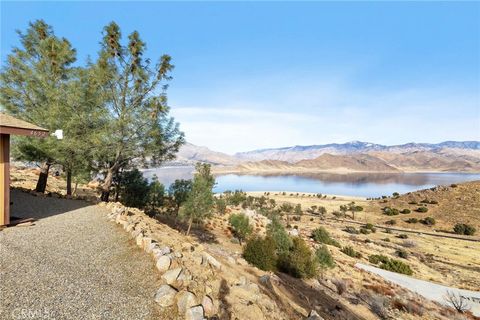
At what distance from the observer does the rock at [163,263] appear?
8155 mm

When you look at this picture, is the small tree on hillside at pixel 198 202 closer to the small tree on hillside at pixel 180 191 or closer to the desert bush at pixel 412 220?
the small tree on hillside at pixel 180 191

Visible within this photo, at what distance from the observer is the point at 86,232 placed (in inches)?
452

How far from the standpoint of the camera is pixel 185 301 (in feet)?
21.8

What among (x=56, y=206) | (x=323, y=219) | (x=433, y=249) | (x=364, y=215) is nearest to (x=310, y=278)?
(x=56, y=206)

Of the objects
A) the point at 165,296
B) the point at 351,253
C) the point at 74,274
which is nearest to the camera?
the point at 165,296

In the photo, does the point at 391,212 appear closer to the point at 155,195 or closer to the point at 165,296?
the point at 155,195

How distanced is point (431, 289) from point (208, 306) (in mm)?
21939

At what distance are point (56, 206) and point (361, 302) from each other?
1824 centimetres

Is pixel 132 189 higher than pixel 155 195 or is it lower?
higher

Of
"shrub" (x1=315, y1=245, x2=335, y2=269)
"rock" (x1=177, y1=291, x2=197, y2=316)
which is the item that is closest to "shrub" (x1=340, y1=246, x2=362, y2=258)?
"shrub" (x1=315, y1=245, x2=335, y2=269)

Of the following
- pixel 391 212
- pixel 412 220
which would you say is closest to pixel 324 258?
pixel 412 220

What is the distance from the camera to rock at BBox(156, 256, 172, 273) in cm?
815

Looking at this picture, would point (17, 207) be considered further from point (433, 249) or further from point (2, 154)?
point (433, 249)

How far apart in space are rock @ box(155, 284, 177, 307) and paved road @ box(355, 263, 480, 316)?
2082cm
